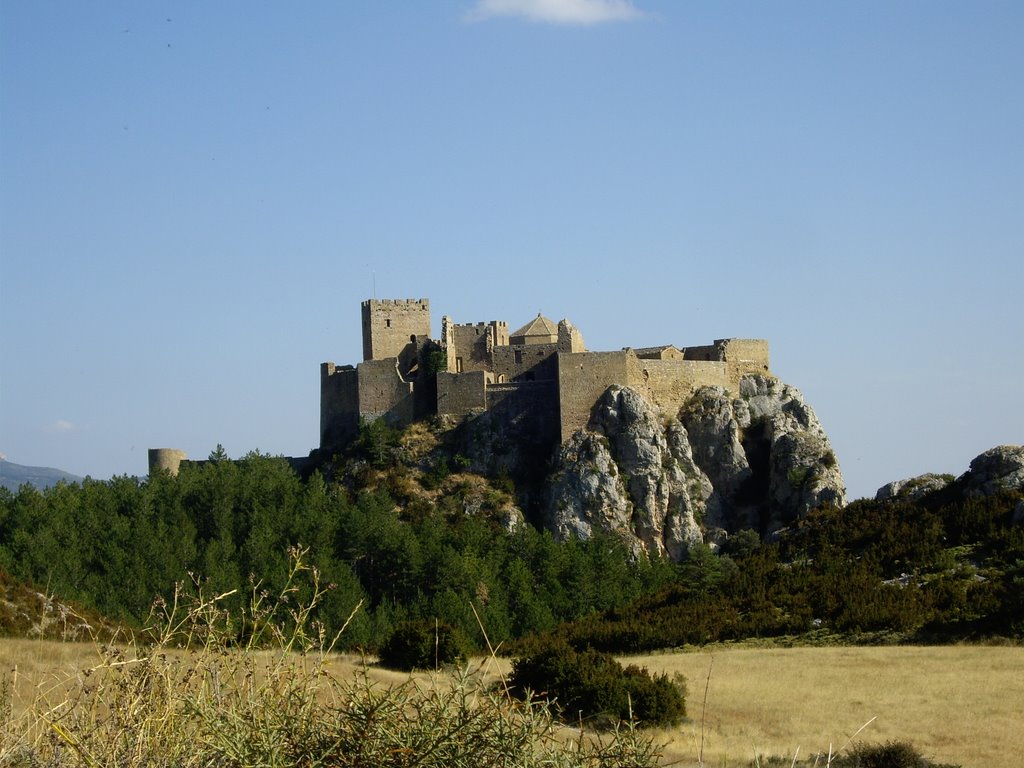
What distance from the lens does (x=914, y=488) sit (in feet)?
106

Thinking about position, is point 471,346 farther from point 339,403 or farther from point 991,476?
point 991,476

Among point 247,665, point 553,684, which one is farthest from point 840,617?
point 247,665

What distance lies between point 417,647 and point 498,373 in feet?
109

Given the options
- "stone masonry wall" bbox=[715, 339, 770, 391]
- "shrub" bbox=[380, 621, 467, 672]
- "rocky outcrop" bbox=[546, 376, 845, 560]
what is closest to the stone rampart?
"rocky outcrop" bbox=[546, 376, 845, 560]

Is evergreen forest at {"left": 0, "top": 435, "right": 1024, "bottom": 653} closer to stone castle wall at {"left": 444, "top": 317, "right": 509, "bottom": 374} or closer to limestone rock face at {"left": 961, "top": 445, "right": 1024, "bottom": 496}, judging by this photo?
limestone rock face at {"left": 961, "top": 445, "right": 1024, "bottom": 496}

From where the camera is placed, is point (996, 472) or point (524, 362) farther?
point (524, 362)

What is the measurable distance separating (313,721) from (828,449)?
50.4 m

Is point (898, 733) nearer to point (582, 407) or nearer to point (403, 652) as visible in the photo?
point (403, 652)

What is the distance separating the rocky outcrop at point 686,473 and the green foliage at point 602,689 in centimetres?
3324

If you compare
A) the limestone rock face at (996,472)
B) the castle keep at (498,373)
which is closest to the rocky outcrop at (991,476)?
the limestone rock face at (996,472)

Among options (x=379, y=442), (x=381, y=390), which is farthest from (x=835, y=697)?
(x=381, y=390)

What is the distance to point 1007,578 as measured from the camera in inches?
944

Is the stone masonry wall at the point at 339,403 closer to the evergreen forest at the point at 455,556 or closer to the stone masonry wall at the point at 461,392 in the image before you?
the evergreen forest at the point at 455,556

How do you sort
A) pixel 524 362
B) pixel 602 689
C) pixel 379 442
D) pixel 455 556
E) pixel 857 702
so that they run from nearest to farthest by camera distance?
pixel 602 689
pixel 857 702
pixel 455 556
pixel 379 442
pixel 524 362
